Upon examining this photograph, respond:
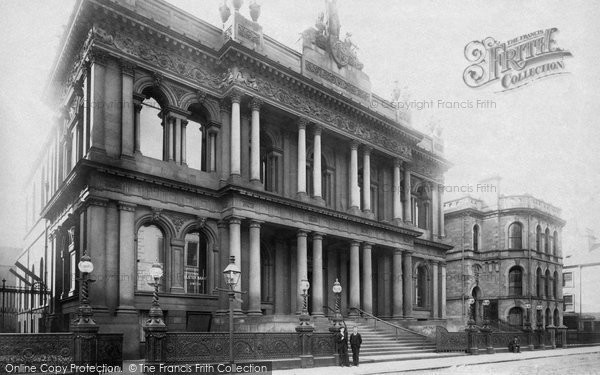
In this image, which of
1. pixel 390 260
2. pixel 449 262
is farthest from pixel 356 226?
pixel 449 262

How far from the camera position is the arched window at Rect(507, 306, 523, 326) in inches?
2016

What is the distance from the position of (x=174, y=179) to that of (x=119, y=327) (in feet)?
20.6

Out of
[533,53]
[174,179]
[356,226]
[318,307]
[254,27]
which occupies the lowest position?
[318,307]

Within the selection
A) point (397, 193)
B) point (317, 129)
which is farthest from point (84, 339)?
point (397, 193)

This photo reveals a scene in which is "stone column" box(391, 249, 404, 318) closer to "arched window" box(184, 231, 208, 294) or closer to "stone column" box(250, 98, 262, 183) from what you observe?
"stone column" box(250, 98, 262, 183)

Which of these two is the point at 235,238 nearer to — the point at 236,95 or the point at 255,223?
the point at 255,223

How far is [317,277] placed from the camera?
2783 cm

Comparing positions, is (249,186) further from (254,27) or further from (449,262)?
(449,262)

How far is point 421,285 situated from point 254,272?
17112 mm

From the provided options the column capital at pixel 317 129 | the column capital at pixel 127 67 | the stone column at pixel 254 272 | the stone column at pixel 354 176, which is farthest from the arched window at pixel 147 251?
the stone column at pixel 354 176

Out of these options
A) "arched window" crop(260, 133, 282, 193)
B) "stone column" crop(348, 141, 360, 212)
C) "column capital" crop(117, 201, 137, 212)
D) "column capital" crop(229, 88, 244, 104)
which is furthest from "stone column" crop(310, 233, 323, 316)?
"column capital" crop(117, 201, 137, 212)

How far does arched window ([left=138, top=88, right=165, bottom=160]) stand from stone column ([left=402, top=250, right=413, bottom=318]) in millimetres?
16347

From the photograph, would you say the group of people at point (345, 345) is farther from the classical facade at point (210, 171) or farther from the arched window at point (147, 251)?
the arched window at point (147, 251)

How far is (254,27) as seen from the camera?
1062 inches
